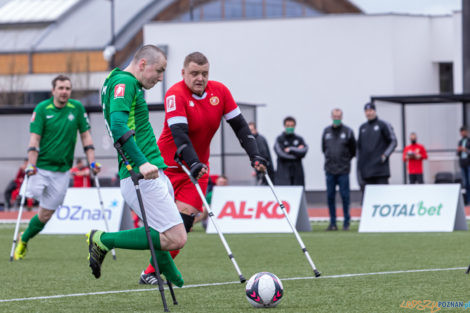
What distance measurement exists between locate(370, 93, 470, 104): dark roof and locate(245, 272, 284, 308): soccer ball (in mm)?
16393

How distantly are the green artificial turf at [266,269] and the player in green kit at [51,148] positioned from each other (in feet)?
2.34

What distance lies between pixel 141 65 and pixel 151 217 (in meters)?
1.17

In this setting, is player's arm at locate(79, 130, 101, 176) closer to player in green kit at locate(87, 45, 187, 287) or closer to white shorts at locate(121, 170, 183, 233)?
player in green kit at locate(87, 45, 187, 287)

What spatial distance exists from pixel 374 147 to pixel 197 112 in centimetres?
842

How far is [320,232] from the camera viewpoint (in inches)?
660

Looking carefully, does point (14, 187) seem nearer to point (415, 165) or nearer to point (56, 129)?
point (415, 165)

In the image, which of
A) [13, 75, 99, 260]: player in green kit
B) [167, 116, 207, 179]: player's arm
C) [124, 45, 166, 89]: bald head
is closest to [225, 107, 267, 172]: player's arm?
[167, 116, 207, 179]: player's arm

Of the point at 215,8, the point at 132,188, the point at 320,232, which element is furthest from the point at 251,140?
the point at 215,8

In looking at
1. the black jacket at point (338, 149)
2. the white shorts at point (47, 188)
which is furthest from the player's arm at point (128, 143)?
the black jacket at point (338, 149)

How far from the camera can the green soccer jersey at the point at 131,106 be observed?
7199 mm

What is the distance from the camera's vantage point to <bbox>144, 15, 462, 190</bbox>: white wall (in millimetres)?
34656

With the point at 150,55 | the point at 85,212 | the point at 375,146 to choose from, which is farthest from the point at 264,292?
the point at 85,212

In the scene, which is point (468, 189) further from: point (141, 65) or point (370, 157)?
point (141, 65)

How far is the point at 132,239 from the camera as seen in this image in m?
7.56
